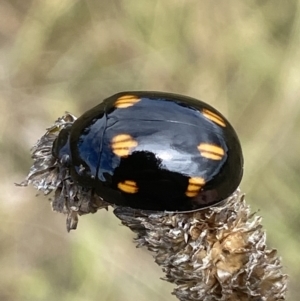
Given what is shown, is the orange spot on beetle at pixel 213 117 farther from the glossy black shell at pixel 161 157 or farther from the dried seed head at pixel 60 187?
the dried seed head at pixel 60 187

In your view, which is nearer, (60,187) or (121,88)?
(60,187)

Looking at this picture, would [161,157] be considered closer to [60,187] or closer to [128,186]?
[128,186]

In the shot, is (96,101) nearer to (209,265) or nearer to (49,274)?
(49,274)

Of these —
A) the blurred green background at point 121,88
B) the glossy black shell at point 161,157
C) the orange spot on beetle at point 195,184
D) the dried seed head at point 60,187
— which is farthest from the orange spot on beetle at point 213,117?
the blurred green background at point 121,88

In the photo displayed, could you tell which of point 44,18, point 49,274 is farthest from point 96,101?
point 49,274

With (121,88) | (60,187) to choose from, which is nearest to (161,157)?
(60,187)
